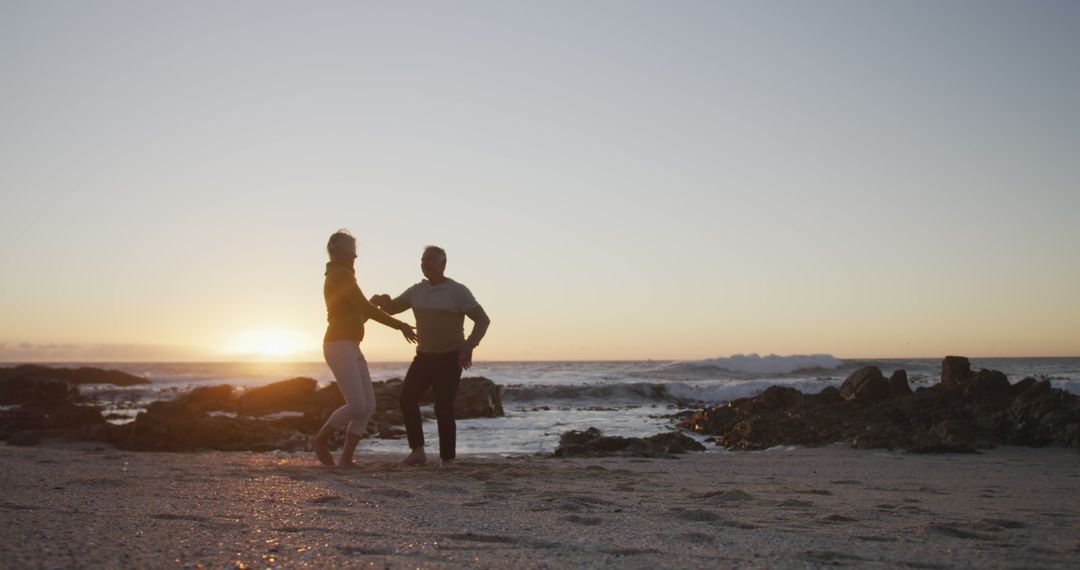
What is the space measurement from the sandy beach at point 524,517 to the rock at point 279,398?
12.1 m

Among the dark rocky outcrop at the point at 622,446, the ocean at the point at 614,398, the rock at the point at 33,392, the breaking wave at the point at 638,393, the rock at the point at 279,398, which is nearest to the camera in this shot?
the dark rocky outcrop at the point at 622,446

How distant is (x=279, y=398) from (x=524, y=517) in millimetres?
16487

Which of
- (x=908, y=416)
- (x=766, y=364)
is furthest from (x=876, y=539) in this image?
(x=766, y=364)

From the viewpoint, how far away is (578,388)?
99.9 feet

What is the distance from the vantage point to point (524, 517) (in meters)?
4.08

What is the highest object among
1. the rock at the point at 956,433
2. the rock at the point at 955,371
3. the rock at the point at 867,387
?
the rock at the point at 955,371

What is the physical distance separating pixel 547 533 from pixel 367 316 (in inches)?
137

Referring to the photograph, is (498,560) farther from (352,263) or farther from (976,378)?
(976,378)

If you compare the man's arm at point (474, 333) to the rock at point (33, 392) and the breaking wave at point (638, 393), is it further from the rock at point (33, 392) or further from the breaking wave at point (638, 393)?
the rock at point (33, 392)

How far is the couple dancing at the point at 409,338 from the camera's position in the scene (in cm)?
663

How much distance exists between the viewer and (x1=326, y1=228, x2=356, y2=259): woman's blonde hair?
22.0ft

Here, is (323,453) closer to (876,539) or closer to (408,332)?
(408,332)

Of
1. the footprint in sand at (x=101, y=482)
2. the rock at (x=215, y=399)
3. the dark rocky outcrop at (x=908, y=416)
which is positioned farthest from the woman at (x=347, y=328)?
the rock at (x=215, y=399)

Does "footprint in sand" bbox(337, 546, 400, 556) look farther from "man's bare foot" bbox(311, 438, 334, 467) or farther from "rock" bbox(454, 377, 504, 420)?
"rock" bbox(454, 377, 504, 420)
